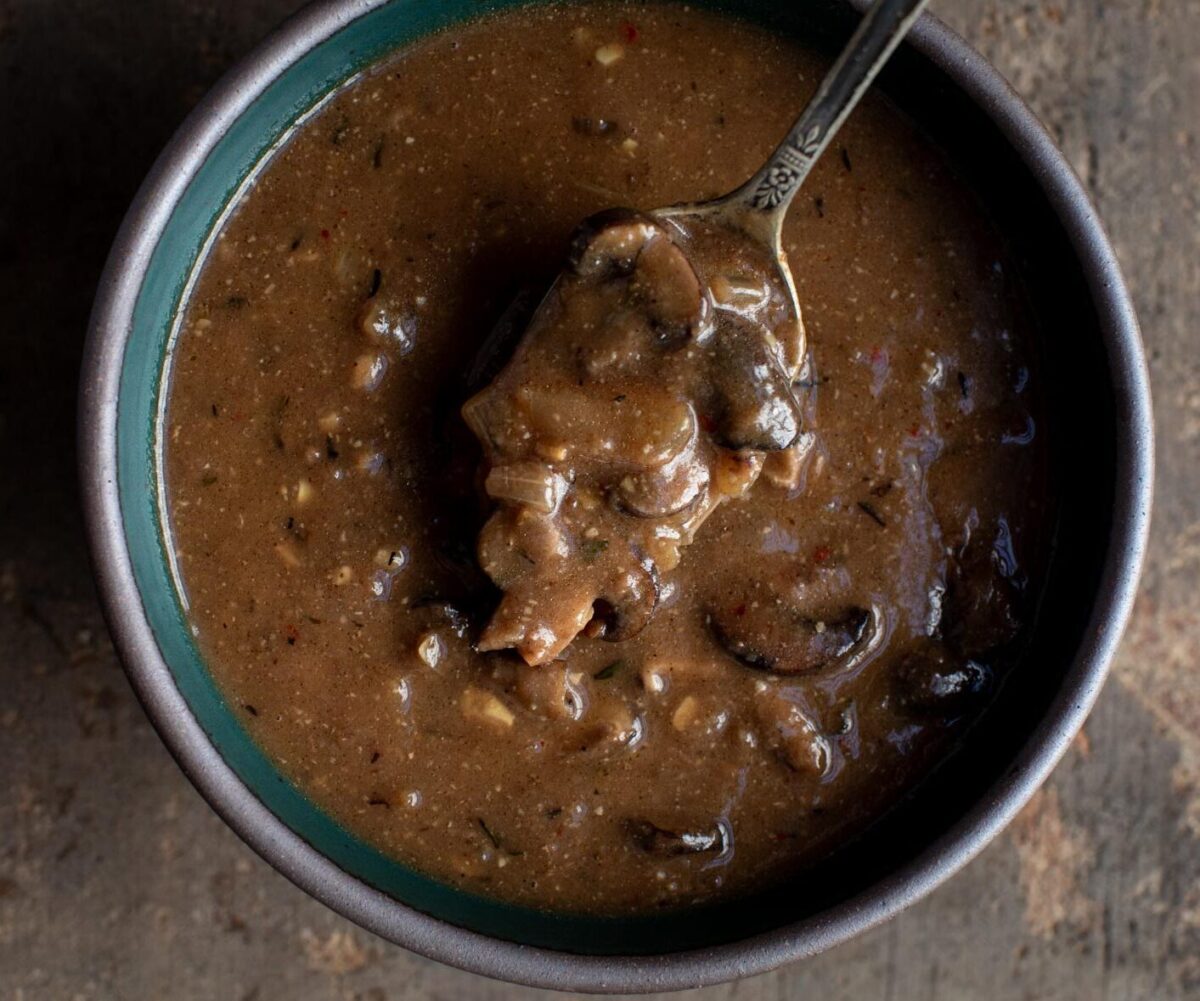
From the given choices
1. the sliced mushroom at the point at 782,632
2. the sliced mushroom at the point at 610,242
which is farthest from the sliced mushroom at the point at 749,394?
the sliced mushroom at the point at 782,632

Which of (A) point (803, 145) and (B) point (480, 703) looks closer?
(A) point (803, 145)

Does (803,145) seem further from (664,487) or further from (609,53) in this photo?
(664,487)

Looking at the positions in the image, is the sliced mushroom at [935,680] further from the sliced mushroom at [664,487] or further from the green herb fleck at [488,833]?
the green herb fleck at [488,833]

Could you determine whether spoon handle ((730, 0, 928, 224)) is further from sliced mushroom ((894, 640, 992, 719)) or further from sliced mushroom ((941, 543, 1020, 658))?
sliced mushroom ((894, 640, 992, 719))

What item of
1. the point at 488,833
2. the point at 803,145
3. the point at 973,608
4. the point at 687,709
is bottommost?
the point at 488,833

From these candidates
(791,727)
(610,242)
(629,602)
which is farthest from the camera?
(791,727)

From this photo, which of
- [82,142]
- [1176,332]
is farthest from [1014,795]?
[82,142]

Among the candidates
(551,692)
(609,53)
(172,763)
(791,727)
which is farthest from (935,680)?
(172,763)

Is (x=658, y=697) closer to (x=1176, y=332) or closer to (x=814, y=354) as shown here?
(x=814, y=354)

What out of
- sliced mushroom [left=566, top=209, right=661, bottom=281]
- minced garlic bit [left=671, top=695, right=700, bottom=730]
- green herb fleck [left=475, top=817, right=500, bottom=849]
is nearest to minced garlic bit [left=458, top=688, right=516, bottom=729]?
green herb fleck [left=475, top=817, right=500, bottom=849]
